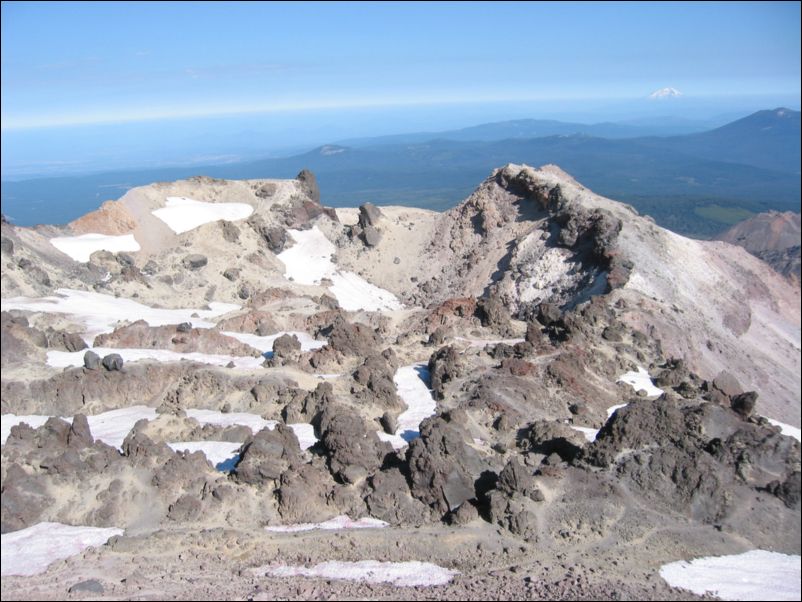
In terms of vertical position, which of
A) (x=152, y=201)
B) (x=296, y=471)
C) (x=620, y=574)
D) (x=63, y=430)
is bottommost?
(x=620, y=574)

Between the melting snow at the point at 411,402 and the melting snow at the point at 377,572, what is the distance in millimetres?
5130

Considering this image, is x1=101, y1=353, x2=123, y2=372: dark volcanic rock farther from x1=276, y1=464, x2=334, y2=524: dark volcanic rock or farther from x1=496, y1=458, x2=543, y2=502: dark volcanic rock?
x1=496, y1=458, x2=543, y2=502: dark volcanic rock

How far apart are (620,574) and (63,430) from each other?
12907 mm

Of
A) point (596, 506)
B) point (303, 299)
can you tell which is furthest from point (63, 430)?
point (303, 299)

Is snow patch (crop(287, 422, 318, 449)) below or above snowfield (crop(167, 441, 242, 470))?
below

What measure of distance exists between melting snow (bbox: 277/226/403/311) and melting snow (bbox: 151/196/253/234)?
4095mm

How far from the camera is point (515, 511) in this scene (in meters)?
13.9

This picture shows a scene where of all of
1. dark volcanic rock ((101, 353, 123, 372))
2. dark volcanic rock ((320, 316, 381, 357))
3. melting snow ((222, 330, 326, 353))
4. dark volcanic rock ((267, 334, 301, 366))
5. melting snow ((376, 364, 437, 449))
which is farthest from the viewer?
melting snow ((222, 330, 326, 353))

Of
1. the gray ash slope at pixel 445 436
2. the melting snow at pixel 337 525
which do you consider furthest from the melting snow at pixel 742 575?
the melting snow at pixel 337 525

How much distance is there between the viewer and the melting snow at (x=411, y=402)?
18.3 meters

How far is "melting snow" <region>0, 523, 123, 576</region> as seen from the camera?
1133 centimetres

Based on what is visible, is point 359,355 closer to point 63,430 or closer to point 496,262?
point 63,430

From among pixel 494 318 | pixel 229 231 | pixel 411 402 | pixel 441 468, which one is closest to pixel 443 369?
pixel 411 402

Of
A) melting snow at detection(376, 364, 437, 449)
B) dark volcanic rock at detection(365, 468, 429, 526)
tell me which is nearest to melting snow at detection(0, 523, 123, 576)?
dark volcanic rock at detection(365, 468, 429, 526)
